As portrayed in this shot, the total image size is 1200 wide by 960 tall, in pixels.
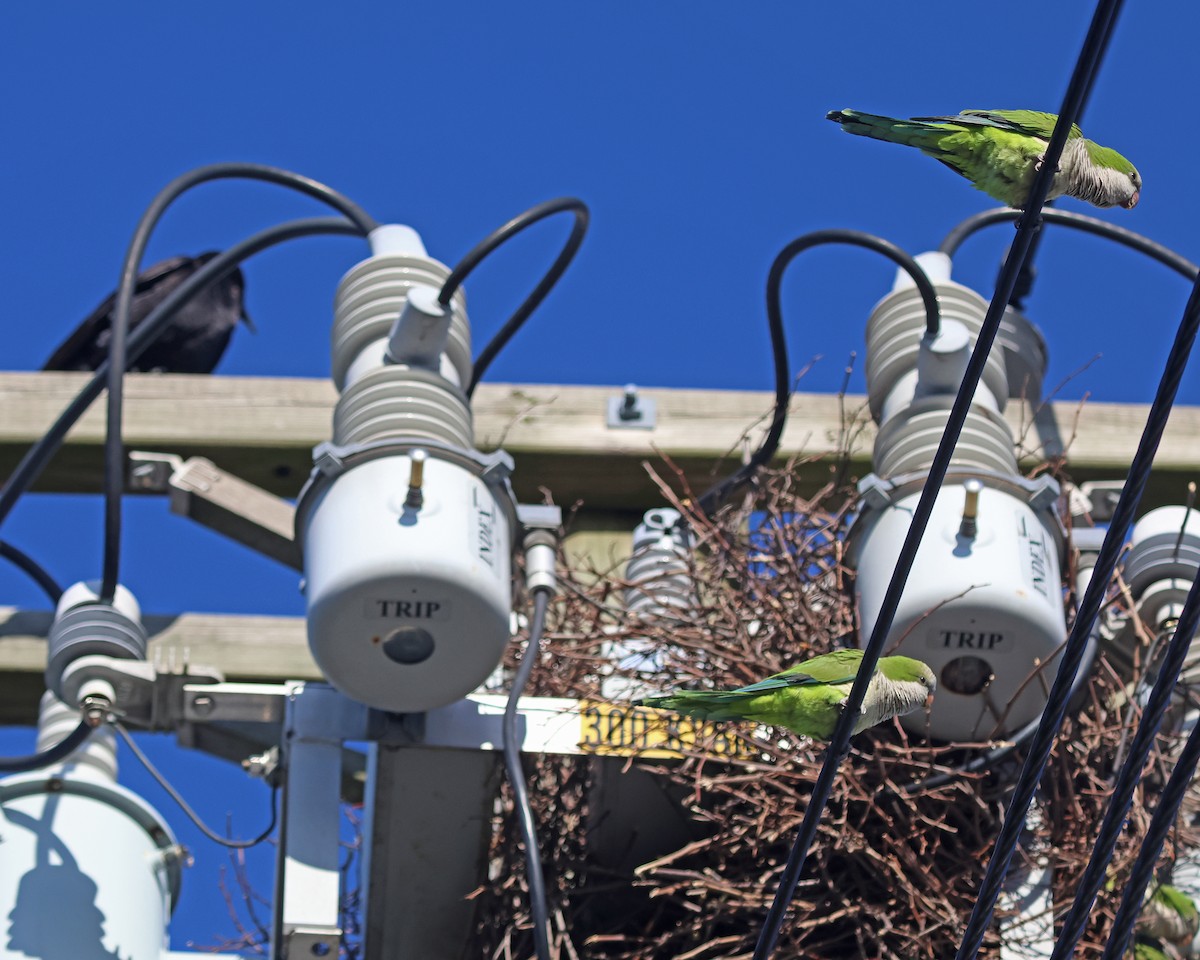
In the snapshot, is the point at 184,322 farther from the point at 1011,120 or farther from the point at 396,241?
the point at 1011,120

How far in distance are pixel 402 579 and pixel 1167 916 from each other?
145 centimetres

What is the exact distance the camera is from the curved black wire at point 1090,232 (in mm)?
4359

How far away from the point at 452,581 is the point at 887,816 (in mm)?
844

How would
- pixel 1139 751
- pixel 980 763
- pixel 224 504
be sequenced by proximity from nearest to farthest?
pixel 1139 751 < pixel 980 763 < pixel 224 504

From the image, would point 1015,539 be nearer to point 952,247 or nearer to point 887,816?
point 887,816

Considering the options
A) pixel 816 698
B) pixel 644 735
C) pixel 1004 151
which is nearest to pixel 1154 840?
pixel 816 698

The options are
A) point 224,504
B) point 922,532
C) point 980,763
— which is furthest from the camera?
point 224,504

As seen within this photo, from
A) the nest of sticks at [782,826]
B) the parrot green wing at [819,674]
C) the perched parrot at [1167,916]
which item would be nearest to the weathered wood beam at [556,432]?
the nest of sticks at [782,826]

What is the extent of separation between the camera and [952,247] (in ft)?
14.3

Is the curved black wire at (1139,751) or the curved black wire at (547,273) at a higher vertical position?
the curved black wire at (547,273)

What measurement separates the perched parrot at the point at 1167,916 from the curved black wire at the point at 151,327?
1.94 metres

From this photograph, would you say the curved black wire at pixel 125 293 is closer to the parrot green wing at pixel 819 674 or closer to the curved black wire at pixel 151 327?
the curved black wire at pixel 151 327

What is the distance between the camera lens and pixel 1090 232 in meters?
4.44

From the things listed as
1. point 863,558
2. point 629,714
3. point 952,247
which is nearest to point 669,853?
point 629,714
